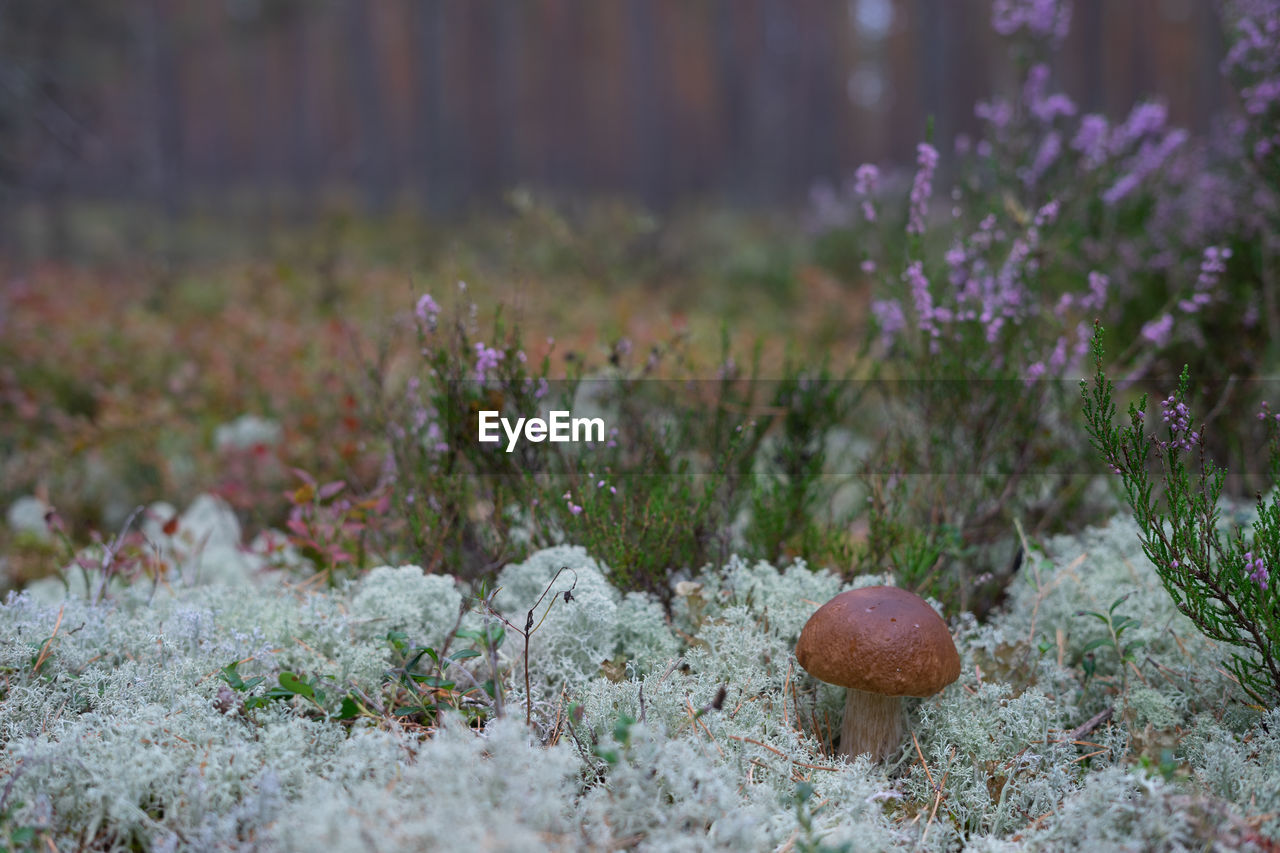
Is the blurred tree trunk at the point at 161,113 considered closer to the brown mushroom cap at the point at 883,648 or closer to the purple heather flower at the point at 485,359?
the purple heather flower at the point at 485,359

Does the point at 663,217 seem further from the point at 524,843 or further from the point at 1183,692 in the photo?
Result: the point at 524,843

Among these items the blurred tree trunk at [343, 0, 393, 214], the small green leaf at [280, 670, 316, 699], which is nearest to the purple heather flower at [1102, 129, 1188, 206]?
the small green leaf at [280, 670, 316, 699]

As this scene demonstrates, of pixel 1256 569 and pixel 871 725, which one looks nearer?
pixel 1256 569

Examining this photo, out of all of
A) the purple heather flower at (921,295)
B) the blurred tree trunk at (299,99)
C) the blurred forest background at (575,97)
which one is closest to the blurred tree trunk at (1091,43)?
the blurred forest background at (575,97)

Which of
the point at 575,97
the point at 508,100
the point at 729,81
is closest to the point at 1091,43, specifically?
the point at 729,81

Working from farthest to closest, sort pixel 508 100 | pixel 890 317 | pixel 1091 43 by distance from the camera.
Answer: pixel 1091 43 < pixel 508 100 < pixel 890 317

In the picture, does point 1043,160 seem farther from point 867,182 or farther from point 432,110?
point 432,110

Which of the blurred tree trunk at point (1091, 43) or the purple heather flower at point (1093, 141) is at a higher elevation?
the blurred tree trunk at point (1091, 43)

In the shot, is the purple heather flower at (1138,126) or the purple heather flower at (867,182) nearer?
the purple heather flower at (867,182)
